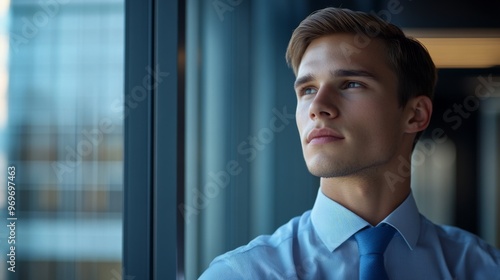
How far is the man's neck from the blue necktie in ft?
0.14

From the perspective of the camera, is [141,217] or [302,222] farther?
[141,217]

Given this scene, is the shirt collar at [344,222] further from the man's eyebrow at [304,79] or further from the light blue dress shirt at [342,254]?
the man's eyebrow at [304,79]

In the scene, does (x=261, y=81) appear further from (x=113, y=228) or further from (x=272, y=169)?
(x=113, y=228)

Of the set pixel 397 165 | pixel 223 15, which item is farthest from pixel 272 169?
pixel 223 15

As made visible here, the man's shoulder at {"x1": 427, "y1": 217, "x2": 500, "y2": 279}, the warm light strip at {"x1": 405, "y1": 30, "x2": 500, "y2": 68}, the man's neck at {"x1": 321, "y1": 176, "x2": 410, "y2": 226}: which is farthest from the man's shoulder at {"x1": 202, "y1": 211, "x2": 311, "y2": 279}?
the warm light strip at {"x1": 405, "y1": 30, "x2": 500, "y2": 68}

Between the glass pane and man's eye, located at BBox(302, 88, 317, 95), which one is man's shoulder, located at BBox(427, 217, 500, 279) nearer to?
man's eye, located at BBox(302, 88, 317, 95)

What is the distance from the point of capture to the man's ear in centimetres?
151

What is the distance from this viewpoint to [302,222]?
60.7 inches

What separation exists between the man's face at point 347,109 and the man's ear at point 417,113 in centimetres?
3

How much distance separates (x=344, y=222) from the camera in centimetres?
143

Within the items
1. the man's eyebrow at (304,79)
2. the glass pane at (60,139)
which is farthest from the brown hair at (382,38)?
the glass pane at (60,139)

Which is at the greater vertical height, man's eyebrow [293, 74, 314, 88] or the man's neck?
man's eyebrow [293, 74, 314, 88]

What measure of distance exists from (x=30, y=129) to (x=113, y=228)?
0.40 metres

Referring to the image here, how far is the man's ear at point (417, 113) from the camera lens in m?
1.51
